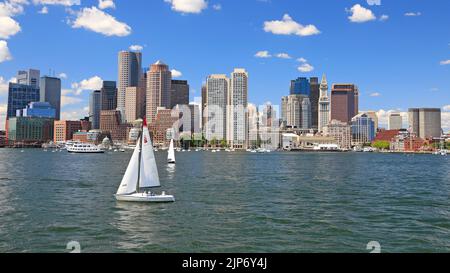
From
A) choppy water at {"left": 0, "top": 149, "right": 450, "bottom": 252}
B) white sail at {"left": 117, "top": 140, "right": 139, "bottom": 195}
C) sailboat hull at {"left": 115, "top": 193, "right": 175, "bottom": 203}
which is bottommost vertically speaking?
choppy water at {"left": 0, "top": 149, "right": 450, "bottom": 252}

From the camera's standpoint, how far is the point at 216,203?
40.6 m

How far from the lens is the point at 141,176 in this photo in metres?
39.5

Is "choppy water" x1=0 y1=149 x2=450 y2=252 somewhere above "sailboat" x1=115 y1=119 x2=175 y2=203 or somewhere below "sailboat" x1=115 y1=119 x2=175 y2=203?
below

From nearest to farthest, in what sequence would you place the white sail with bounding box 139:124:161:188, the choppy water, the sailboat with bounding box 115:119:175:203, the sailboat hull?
1. the choppy water
2. the sailboat hull
3. the sailboat with bounding box 115:119:175:203
4. the white sail with bounding box 139:124:161:188

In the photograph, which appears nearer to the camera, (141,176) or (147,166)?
(141,176)

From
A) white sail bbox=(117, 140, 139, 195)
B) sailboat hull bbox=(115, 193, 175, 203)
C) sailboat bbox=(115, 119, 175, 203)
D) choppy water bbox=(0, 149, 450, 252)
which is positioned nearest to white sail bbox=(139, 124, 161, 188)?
sailboat bbox=(115, 119, 175, 203)

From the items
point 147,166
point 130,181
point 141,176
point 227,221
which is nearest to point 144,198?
point 141,176

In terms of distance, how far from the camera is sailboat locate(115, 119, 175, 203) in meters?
38.5

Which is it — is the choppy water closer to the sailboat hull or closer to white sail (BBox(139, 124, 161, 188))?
the sailboat hull

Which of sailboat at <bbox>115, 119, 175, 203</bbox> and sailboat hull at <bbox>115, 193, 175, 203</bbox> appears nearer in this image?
sailboat hull at <bbox>115, 193, 175, 203</bbox>

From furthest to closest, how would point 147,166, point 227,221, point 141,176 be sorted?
point 147,166 → point 141,176 → point 227,221

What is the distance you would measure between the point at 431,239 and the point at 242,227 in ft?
38.2

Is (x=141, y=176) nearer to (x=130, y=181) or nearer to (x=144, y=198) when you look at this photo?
(x=130, y=181)
